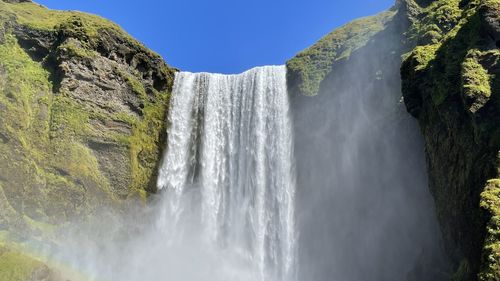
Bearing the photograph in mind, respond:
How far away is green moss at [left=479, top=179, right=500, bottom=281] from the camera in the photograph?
14.1m

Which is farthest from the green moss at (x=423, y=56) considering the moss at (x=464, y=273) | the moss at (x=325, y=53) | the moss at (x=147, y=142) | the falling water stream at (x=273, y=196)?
the moss at (x=147, y=142)

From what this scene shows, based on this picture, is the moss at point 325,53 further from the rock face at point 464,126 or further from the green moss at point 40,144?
the green moss at point 40,144

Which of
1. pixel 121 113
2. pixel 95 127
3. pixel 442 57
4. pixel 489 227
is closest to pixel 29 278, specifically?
pixel 95 127

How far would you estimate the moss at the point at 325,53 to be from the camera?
38781mm

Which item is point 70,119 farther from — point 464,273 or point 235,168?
point 464,273

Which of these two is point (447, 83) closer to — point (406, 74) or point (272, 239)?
point (406, 74)

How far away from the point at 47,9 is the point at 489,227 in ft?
131

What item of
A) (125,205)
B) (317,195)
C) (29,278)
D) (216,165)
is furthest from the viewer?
(216,165)

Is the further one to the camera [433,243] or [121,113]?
[121,113]

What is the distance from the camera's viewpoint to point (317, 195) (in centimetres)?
3434

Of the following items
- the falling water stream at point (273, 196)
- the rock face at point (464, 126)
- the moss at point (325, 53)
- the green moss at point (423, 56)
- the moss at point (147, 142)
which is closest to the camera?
the rock face at point (464, 126)

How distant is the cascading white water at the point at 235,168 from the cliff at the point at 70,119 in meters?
2.15

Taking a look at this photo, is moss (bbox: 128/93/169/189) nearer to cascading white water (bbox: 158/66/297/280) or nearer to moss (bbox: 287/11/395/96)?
cascading white water (bbox: 158/66/297/280)

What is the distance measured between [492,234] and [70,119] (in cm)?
2690
